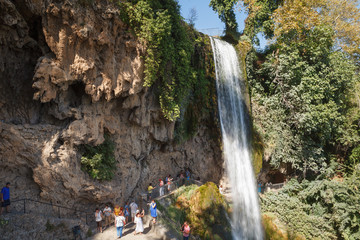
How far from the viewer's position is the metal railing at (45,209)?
9316 mm

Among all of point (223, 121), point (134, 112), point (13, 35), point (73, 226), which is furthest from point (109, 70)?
point (223, 121)

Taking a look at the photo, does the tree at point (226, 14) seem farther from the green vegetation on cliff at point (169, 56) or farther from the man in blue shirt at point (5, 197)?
the man in blue shirt at point (5, 197)

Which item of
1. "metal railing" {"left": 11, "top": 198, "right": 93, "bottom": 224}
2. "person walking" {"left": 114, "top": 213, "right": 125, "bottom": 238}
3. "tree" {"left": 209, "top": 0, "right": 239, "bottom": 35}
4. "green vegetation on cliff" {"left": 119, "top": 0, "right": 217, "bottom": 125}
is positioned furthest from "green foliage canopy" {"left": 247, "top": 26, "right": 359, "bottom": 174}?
"metal railing" {"left": 11, "top": 198, "right": 93, "bottom": 224}

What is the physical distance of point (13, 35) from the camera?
31.5 ft

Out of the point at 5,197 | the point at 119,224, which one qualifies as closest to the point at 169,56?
the point at 119,224

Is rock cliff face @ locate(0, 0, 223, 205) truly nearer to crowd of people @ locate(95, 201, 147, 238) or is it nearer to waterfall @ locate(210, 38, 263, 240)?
crowd of people @ locate(95, 201, 147, 238)

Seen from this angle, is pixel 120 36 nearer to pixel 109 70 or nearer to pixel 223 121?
pixel 109 70

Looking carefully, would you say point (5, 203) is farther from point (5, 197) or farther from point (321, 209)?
point (321, 209)

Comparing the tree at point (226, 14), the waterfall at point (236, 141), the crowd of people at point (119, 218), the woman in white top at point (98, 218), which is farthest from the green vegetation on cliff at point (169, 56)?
the tree at point (226, 14)

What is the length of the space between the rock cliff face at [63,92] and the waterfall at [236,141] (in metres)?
7.19

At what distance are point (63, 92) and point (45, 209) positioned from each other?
4.97 meters

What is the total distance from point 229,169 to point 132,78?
9369mm

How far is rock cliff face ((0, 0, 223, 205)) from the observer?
9641 millimetres

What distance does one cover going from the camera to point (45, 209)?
1003 centimetres
